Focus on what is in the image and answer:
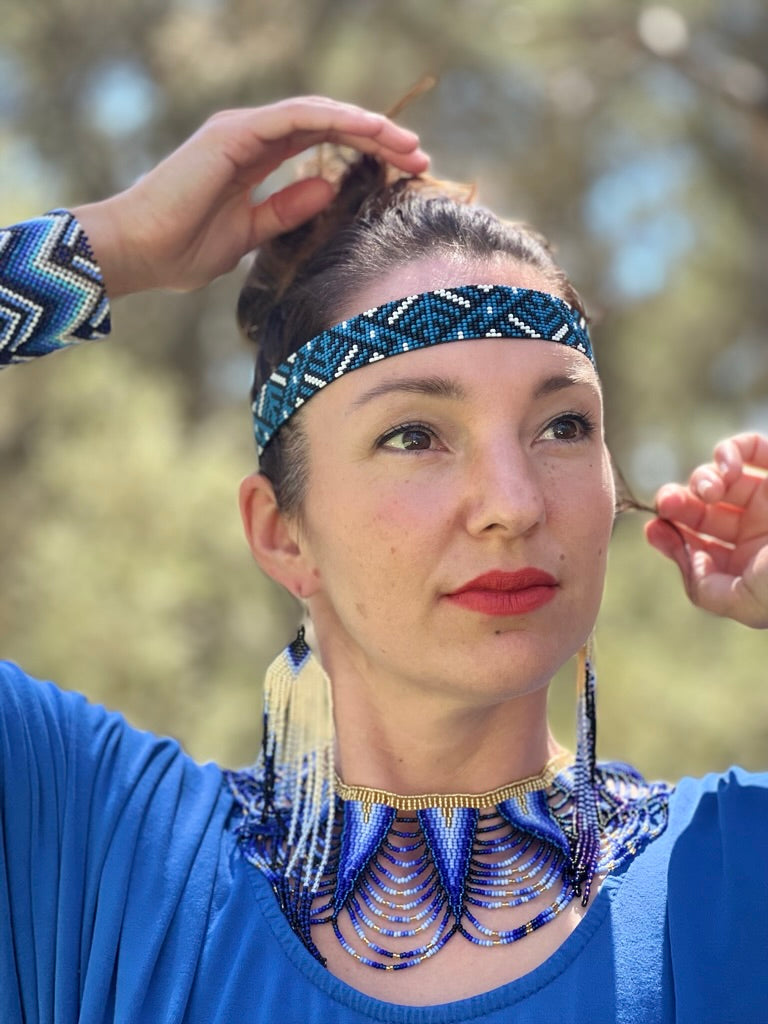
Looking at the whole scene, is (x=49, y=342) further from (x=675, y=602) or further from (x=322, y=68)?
(x=322, y=68)

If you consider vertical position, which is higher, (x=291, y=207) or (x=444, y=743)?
(x=291, y=207)

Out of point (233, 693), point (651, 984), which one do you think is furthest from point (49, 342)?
point (233, 693)

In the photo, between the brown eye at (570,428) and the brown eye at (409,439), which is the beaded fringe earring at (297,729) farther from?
the brown eye at (570,428)

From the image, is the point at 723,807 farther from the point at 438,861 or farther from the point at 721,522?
the point at 721,522

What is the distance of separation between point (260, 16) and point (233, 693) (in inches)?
128

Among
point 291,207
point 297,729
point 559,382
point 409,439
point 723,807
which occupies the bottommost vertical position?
point 723,807

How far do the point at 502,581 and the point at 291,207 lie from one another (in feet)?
2.70

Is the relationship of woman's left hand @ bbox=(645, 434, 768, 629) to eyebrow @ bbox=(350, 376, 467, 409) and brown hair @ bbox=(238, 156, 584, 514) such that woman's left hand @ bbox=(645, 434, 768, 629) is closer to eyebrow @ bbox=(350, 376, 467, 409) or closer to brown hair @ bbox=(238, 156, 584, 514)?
brown hair @ bbox=(238, 156, 584, 514)

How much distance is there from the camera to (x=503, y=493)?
1686 millimetres

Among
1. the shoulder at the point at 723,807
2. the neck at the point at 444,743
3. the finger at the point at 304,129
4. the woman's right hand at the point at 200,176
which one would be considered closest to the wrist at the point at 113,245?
the woman's right hand at the point at 200,176

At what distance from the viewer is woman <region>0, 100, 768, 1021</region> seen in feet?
5.49

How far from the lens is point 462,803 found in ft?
6.04

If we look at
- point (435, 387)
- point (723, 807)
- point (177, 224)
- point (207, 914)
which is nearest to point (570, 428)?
point (435, 387)

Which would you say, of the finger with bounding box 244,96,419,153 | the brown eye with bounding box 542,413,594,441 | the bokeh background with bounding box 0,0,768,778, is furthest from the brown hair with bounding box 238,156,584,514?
the bokeh background with bounding box 0,0,768,778
